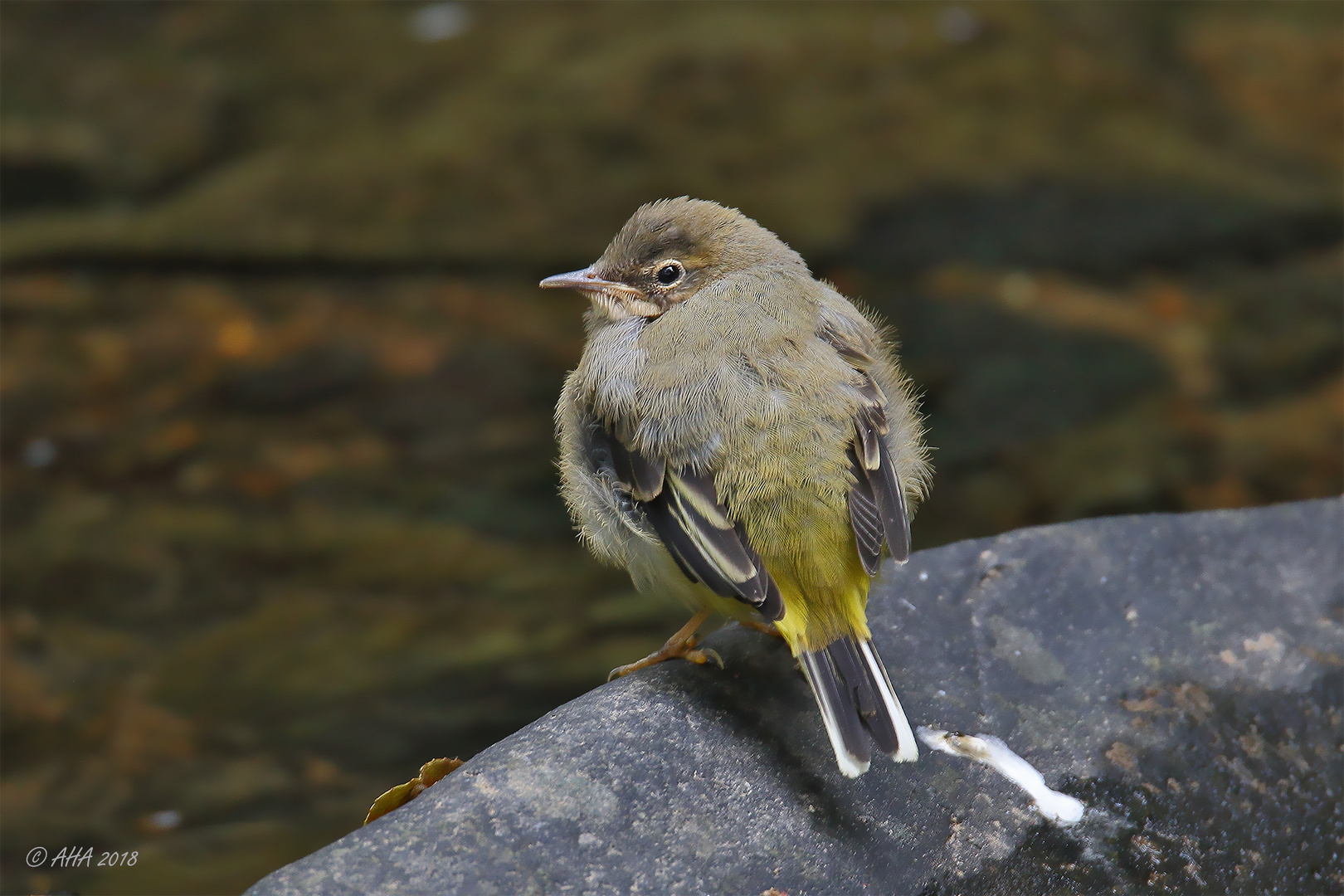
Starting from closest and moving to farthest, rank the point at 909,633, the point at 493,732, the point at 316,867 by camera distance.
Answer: the point at 316,867 < the point at 909,633 < the point at 493,732

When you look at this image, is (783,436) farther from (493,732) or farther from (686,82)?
(686,82)

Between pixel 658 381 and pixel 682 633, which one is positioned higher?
pixel 658 381

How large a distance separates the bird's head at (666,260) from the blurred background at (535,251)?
3.16 metres

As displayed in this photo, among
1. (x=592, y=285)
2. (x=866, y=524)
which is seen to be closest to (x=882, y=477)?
(x=866, y=524)

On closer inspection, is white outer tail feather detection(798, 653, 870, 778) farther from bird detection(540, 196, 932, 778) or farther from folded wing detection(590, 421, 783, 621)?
folded wing detection(590, 421, 783, 621)

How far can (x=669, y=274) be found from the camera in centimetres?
454

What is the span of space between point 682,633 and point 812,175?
5.90m

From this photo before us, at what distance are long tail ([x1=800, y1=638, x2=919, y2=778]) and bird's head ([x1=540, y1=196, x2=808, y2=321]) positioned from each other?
5.21 feet

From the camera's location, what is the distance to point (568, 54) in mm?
9461

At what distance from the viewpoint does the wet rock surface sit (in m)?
3.07

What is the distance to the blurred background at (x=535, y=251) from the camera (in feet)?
26.2

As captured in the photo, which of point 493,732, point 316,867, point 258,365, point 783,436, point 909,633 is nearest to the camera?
point 316,867

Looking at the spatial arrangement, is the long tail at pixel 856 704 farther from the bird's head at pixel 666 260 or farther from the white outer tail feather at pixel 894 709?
the bird's head at pixel 666 260

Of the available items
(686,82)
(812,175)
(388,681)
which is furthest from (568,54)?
(388,681)
